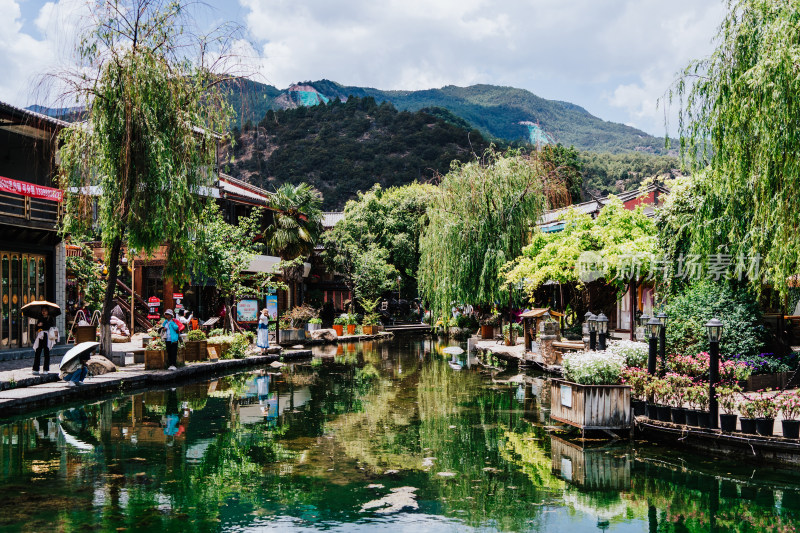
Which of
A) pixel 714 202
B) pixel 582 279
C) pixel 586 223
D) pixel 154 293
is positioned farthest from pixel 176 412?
pixel 154 293

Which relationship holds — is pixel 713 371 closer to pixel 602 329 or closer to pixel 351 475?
pixel 602 329

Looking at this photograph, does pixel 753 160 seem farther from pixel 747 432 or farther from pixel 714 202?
pixel 747 432

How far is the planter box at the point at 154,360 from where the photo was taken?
19.9 metres

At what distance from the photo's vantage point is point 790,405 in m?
9.97

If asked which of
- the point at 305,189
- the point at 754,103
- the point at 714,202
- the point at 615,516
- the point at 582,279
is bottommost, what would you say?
the point at 615,516

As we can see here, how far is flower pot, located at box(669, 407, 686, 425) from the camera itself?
11.2 meters

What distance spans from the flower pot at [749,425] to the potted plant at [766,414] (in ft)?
0.17

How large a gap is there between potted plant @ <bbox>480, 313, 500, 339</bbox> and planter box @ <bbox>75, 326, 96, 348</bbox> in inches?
706

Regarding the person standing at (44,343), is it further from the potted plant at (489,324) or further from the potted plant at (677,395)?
the potted plant at (489,324)

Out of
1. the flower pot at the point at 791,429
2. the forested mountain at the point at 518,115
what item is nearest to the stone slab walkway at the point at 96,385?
the flower pot at the point at 791,429

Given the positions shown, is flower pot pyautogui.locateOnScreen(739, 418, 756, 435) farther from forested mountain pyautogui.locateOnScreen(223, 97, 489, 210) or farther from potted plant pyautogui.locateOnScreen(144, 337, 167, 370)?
forested mountain pyautogui.locateOnScreen(223, 97, 489, 210)

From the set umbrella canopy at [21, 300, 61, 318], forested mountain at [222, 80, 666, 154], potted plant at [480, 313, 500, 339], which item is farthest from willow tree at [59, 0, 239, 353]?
forested mountain at [222, 80, 666, 154]

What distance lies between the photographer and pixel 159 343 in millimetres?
20422

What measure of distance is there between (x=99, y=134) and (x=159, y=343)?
20.6ft
